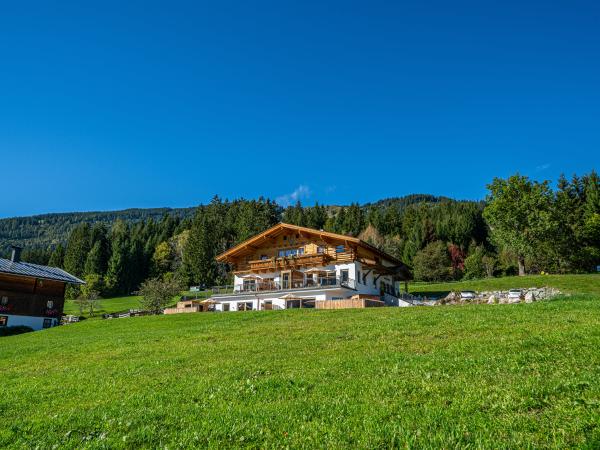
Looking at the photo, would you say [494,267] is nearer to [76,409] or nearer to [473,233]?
[473,233]

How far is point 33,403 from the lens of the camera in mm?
12609

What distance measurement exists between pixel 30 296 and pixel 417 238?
81912 mm

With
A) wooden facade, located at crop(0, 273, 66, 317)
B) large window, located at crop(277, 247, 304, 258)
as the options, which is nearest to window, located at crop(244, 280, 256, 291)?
large window, located at crop(277, 247, 304, 258)

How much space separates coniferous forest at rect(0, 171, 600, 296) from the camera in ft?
236

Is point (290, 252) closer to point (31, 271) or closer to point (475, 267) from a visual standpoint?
point (31, 271)

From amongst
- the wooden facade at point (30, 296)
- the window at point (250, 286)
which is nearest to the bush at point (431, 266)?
the window at point (250, 286)

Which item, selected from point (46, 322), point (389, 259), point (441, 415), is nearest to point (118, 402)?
point (441, 415)

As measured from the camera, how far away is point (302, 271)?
5378 centimetres

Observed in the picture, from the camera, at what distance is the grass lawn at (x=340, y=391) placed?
753 cm

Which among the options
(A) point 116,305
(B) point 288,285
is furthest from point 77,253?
(B) point 288,285

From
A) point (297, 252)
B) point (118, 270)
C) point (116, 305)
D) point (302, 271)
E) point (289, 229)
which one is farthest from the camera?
point (118, 270)

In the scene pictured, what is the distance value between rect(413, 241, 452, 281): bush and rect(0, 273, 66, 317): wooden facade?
63.8 meters

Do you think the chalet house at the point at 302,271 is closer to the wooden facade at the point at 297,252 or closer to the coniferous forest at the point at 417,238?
the wooden facade at the point at 297,252

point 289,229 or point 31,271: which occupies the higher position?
point 289,229
